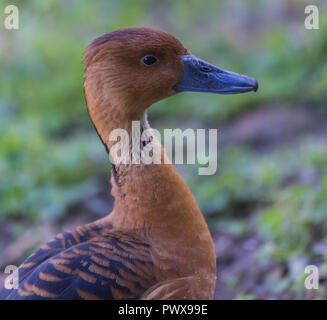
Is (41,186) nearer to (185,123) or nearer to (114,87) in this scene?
(185,123)

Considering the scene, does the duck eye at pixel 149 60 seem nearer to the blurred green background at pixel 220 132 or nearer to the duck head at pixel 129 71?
the duck head at pixel 129 71

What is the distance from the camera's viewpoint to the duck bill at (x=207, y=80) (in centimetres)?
265

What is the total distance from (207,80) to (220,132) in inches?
117

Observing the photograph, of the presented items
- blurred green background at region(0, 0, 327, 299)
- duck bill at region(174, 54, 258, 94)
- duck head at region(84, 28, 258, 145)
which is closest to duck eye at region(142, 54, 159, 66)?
duck head at region(84, 28, 258, 145)

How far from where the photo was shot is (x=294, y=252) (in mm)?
3312

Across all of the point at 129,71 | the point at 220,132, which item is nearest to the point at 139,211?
the point at 129,71

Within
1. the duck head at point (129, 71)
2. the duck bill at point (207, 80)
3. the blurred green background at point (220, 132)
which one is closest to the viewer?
Result: the duck head at point (129, 71)

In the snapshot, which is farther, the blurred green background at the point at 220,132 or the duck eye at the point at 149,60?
the blurred green background at the point at 220,132

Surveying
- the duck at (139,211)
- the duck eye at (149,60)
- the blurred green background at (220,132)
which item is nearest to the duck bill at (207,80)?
the duck at (139,211)

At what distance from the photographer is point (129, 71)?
99.8 inches

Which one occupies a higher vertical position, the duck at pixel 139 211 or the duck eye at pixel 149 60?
the duck eye at pixel 149 60

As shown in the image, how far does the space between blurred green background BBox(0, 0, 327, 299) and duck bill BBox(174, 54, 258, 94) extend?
1176 mm

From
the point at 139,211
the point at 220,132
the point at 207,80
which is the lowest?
the point at 139,211

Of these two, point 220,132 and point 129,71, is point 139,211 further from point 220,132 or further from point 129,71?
point 220,132
